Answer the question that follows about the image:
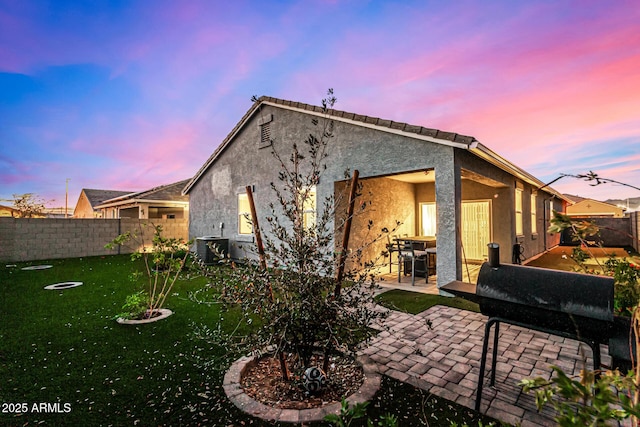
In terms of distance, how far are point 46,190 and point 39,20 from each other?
22372 mm

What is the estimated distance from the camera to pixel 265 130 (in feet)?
34.9

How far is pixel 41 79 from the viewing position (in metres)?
12.0

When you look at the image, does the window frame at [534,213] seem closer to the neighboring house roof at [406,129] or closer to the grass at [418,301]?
the neighboring house roof at [406,129]

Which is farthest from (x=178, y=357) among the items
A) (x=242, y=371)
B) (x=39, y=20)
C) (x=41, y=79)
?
(x=41, y=79)

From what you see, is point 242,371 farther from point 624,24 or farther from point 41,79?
point 41,79

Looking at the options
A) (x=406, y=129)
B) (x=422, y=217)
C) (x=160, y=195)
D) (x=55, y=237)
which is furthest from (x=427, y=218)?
(x=55, y=237)

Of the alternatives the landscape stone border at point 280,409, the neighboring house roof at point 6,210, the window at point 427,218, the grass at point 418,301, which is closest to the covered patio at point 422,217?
the window at point 427,218

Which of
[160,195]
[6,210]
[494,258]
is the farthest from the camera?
[6,210]

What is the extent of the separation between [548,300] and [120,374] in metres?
4.31

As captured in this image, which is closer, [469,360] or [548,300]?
[548,300]

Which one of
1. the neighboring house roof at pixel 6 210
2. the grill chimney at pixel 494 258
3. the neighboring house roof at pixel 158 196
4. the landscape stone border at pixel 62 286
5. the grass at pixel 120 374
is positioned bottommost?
the grass at pixel 120 374

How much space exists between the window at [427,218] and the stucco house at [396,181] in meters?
0.04

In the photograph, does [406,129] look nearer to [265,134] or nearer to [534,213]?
[265,134]

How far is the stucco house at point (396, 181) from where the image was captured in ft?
21.2
